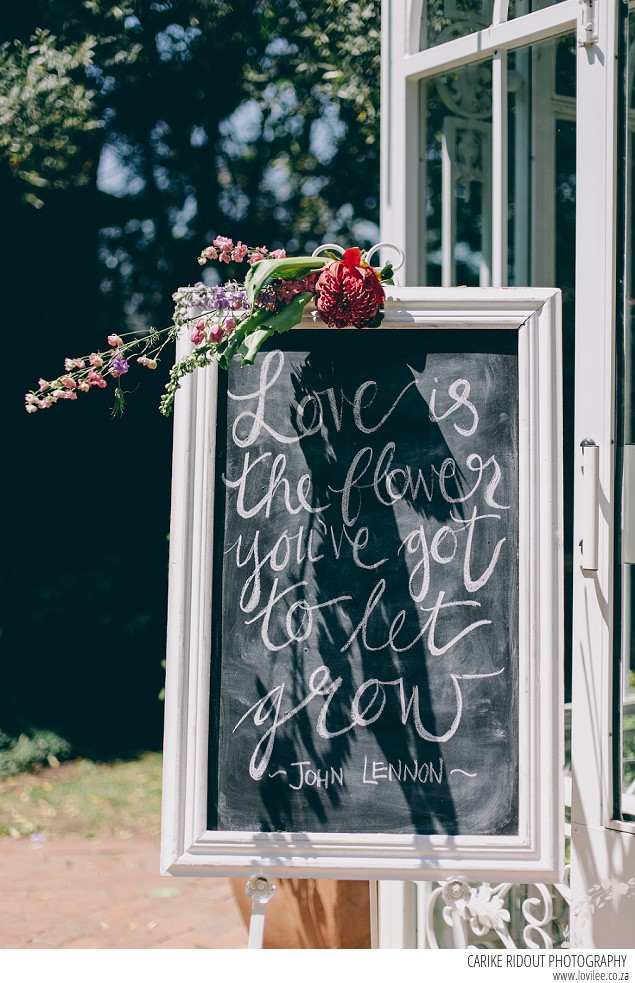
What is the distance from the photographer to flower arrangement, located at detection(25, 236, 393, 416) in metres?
2.04

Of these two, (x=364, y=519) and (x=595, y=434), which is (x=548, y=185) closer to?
(x=595, y=434)

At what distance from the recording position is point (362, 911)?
2926 mm

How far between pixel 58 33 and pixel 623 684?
4.72 metres

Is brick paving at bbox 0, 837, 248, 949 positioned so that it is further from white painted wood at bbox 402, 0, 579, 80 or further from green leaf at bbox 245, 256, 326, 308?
white painted wood at bbox 402, 0, 579, 80

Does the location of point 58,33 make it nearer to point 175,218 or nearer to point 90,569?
point 175,218

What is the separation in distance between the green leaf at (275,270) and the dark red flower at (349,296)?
68 mm

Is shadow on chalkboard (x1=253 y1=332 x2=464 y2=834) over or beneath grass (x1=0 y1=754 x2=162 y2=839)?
over

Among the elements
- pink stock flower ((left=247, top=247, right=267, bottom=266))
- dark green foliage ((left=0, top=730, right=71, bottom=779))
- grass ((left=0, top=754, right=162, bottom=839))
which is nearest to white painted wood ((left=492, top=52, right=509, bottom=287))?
pink stock flower ((left=247, top=247, right=267, bottom=266))

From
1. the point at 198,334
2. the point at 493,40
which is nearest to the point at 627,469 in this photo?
the point at 198,334

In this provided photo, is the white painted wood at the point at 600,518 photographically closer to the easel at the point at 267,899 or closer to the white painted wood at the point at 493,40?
the white painted wood at the point at 493,40

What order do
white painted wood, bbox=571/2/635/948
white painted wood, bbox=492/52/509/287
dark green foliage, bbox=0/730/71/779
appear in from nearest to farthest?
1. white painted wood, bbox=571/2/635/948
2. white painted wood, bbox=492/52/509/287
3. dark green foliage, bbox=0/730/71/779

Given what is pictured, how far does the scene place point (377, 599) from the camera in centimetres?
209

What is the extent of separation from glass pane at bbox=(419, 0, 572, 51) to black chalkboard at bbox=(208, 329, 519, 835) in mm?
1325
